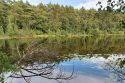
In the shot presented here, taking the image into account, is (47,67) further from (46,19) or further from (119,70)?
(46,19)

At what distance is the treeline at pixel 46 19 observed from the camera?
65.1 meters

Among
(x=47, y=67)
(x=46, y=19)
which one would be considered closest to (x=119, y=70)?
(x=47, y=67)

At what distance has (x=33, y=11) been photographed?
7244 centimetres

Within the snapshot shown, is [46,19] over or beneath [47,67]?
over

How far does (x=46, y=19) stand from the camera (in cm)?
7244

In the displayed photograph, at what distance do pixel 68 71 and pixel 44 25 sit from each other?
178 feet

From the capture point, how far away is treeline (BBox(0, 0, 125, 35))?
214 ft

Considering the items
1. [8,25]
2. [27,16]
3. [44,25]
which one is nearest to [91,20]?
[44,25]

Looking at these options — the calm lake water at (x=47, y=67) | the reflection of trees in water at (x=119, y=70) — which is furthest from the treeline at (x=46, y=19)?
the reflection of trees in water at (x=119, y=70)

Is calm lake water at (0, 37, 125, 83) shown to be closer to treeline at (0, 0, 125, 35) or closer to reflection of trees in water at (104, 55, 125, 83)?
reflection of trees in water at (104, 55, 125, 83)

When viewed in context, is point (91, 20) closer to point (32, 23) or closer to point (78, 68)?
point (32, 23)

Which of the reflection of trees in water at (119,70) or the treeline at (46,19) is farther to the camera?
the treeline at (46,19)

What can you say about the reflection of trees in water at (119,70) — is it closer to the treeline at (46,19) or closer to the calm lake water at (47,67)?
the calm lake water at (47,67)

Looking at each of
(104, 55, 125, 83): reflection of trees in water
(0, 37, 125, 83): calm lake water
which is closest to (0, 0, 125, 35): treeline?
(0, 37, 125, 83): calm lake water
